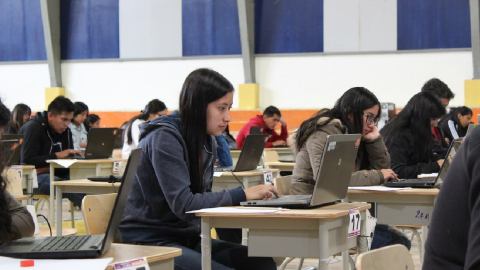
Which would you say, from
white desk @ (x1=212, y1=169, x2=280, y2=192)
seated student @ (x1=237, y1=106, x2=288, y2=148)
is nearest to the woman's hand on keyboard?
white desk @ (x1=212, y1=169, x2=280, y2=192)

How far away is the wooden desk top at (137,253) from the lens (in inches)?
70.3

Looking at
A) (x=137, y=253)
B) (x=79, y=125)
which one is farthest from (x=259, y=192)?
(x=79, y=125)

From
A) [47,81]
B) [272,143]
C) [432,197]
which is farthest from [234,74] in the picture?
[432,197]

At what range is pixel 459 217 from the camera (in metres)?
1.03

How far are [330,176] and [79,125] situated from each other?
23.7 ft

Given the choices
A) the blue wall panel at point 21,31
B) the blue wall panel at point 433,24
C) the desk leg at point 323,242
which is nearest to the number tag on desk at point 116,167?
the desk leg at point 323,242

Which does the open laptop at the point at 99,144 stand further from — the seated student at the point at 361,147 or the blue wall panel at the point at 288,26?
the blue wall panel at the point at 288,26

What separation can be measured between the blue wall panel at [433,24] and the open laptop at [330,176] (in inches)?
344

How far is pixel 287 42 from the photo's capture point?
11.8m

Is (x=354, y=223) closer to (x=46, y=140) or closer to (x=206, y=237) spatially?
(x=206, y=237)

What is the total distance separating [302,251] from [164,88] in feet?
33.0

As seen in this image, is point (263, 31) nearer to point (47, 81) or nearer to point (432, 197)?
point (47, 81)

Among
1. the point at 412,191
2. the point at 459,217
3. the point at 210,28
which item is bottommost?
the point at 412,191

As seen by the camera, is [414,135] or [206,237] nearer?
[206,237]
